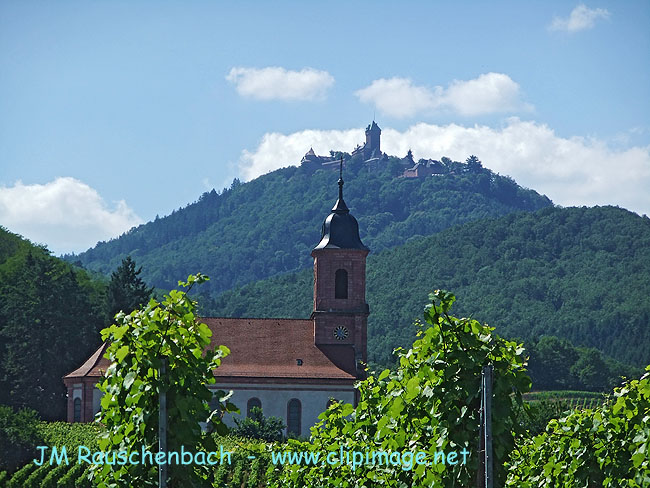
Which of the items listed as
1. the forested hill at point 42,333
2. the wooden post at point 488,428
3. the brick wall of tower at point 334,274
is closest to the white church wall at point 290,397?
the brick wall of tower at point 334,274

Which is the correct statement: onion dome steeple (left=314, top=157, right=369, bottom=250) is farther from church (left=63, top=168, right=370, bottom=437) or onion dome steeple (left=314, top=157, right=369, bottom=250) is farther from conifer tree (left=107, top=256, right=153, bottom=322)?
conifer tree (left=107, top=256, right=153, bottom=322)

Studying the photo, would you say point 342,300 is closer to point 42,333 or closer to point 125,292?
point 125,292

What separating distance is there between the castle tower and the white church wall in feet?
5.92

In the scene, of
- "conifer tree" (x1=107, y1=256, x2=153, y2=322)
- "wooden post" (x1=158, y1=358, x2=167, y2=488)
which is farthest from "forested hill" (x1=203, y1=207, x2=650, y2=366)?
"wooden post" (x1=158, y1=358, x2=167, y2=488)

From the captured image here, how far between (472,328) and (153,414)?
11.8 feet

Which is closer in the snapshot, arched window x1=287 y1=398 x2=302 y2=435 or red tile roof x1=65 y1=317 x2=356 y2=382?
red tile roof x1=65 y1=317 x2=356 y2=382

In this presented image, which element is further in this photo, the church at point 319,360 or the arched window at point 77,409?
the church at point 319,360

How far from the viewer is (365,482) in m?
16.6

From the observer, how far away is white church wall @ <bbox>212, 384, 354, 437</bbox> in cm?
6184

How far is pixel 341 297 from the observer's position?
62.6 m

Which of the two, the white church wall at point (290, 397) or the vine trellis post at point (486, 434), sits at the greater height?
the white church wall at point (290, 397)

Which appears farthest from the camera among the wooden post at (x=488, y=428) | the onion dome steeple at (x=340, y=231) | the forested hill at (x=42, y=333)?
the forested hill at (x=42, y=333)

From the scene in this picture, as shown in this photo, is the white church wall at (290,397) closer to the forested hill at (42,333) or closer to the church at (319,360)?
the church at (319,360)

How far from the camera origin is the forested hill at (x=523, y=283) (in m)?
138
